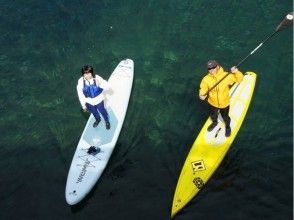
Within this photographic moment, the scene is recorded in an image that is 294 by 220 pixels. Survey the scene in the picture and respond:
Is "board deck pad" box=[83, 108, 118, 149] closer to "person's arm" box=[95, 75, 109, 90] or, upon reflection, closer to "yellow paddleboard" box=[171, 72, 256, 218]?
"person's arm" box=[95, 75, 109, 90]

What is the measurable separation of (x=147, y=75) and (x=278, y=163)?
4796mm

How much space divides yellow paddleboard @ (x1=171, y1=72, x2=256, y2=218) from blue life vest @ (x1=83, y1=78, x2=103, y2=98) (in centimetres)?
279

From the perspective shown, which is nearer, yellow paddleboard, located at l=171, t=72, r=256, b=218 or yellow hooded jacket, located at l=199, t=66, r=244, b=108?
yellow hooded jacket, located at l=199, t=66, r=244, b=108

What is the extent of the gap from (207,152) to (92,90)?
10.6 feet

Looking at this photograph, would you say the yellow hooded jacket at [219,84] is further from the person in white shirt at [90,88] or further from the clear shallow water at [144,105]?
the person in white shirt at [90,88]

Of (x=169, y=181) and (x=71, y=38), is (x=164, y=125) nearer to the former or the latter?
(x=169, y=181)

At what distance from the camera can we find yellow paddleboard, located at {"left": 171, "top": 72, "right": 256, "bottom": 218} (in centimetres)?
1023

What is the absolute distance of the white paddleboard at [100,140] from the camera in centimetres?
1060

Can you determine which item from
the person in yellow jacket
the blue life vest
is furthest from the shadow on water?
the person in yellow jacket

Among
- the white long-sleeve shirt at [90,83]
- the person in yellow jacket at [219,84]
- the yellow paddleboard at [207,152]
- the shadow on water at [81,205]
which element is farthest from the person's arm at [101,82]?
the yellow paddleboard at [207,152]

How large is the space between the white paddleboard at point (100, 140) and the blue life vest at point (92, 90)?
1538 mm

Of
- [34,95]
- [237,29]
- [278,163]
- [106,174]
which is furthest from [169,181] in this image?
[237,29]

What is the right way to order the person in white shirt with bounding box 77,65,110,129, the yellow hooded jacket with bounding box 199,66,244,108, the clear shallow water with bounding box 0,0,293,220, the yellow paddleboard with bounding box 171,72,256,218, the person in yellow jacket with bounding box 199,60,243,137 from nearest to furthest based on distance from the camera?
1. the person in yellow jacket with bounding box 199,60,243,137
2. the yellow hooded jacket with bounding box 199,66,244,108
3. the person in white shirt with bounding box 77,65,110,129
4. the yellow paddleboard with bounding box 171,72,256,218
5. the clear shallow water with bounding box 0,0,293,220

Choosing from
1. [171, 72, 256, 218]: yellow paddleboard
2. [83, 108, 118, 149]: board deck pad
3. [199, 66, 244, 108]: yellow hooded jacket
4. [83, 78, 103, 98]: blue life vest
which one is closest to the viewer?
[199, 66, 244, 108]: yellow hooded jacket
